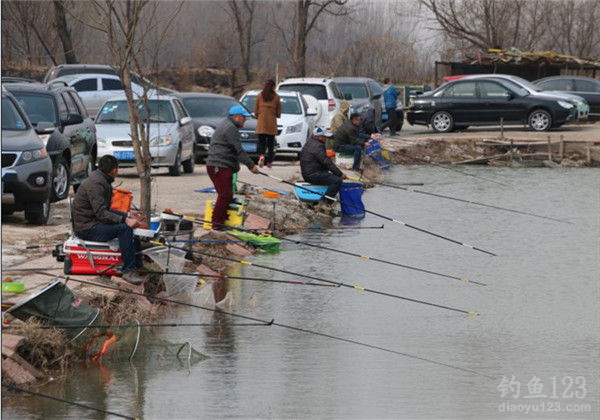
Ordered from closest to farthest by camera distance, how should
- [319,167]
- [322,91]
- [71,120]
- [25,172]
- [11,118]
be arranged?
[25,172] → [11,118] → [71,120] → [319,167] → [322,91]

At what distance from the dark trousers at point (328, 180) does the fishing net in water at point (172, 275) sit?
7386 millimetres

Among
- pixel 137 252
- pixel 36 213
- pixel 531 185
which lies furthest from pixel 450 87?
pixel 137 252

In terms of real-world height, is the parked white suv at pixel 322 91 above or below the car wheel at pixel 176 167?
above

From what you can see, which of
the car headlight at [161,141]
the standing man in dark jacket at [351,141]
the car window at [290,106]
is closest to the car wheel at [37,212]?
the car headlight at [161,141]

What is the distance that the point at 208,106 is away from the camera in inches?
1144

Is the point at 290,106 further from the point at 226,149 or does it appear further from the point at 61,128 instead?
the point at 226,149

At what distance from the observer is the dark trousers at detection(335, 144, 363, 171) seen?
26578 mm

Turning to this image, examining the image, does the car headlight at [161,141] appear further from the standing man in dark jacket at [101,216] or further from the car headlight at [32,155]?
the standing man in dark jacket at [101,216]

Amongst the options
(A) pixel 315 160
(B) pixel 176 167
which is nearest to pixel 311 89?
(B) pixel 176 167

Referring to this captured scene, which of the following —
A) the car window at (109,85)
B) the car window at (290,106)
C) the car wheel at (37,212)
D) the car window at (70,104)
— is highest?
the car window at (70,104)

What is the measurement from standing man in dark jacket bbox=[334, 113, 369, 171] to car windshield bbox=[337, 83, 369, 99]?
32.6 feet

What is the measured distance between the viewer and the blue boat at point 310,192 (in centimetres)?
2117

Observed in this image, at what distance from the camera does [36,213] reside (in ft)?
54.8

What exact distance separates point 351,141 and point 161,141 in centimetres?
440
